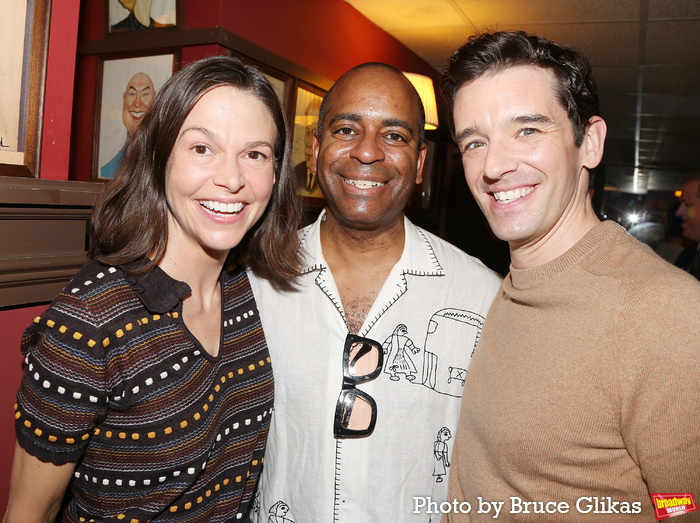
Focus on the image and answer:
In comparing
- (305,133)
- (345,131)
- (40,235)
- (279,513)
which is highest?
(305,133)

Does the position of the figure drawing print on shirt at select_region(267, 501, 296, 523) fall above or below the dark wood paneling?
below

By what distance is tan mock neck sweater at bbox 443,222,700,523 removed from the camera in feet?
3.41

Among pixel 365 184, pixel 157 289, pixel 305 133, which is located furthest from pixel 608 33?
pixel 157 289

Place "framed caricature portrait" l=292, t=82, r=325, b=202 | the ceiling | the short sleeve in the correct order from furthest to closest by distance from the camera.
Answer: the ceiling → "framed caricature portrait" l=292, t=82, r=325, b=202 → the short sleeve

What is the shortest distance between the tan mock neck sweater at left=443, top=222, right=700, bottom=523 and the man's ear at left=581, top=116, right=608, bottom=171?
0.77 feet

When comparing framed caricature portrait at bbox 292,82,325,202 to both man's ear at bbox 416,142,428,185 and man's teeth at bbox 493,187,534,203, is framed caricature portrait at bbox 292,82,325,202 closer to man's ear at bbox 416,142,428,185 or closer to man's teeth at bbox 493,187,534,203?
man's ear at bbox 416,142,428,185

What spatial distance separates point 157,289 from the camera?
1387mm

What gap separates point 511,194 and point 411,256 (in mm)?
563

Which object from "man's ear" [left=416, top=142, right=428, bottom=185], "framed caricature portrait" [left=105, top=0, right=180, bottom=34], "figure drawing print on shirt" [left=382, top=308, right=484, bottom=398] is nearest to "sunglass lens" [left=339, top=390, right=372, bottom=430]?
"figure drawing print on shirt" [left=382, top=308, right=484, bottom=398]

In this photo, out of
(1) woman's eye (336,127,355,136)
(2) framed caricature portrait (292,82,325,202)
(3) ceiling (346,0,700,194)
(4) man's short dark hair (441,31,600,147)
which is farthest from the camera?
(3) ceiling (346,0,700,194)

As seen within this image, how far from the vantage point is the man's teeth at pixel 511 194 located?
4.66ft

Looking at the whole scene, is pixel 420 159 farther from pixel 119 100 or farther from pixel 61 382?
pixel 119 100

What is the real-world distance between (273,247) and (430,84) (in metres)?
3.41

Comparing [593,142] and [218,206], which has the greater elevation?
[593,142]
